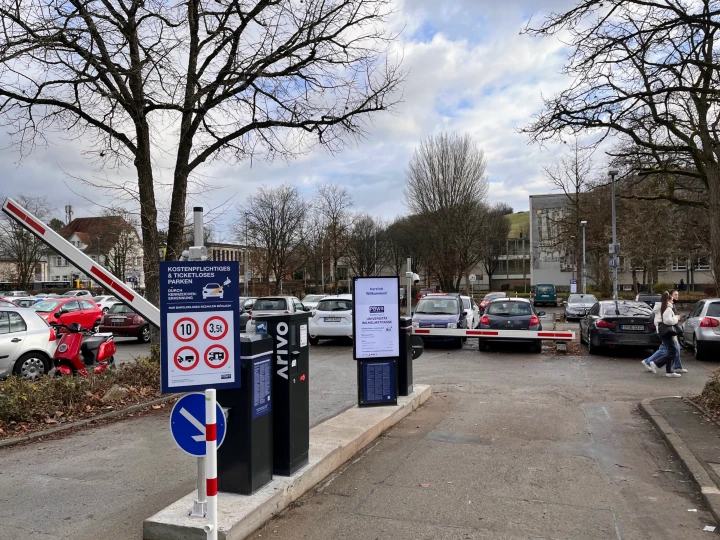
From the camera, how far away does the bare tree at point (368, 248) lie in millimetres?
69750

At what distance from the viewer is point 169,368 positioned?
393 centimetres

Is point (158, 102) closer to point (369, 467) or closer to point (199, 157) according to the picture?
point (199, 157)

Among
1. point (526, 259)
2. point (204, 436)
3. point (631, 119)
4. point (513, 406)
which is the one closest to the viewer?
point (204, 436)

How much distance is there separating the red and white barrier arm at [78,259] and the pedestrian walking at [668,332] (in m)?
10.2

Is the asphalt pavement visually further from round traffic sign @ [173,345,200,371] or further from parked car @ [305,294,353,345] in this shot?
parked car @ [305,294,353,345]

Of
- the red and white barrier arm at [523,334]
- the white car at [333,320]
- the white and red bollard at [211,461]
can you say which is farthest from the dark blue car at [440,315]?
the white and red bollard at [211,461]

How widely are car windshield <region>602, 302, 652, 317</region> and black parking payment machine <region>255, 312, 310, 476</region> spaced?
12237 millimetres

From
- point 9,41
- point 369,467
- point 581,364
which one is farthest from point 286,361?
point 581,364

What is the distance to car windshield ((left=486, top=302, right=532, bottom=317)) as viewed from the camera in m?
17.0

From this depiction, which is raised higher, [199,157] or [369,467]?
[199,157]

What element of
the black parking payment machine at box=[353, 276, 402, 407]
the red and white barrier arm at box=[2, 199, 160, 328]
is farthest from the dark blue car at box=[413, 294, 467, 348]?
the red and white barrier arm at box=[2, 199, 160, 328]

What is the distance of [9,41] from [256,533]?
864 cm

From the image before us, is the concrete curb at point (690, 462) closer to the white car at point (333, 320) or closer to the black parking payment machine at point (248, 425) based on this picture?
the black parking payment machine at point (248, 425)

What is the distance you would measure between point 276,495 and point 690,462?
13.2ft
